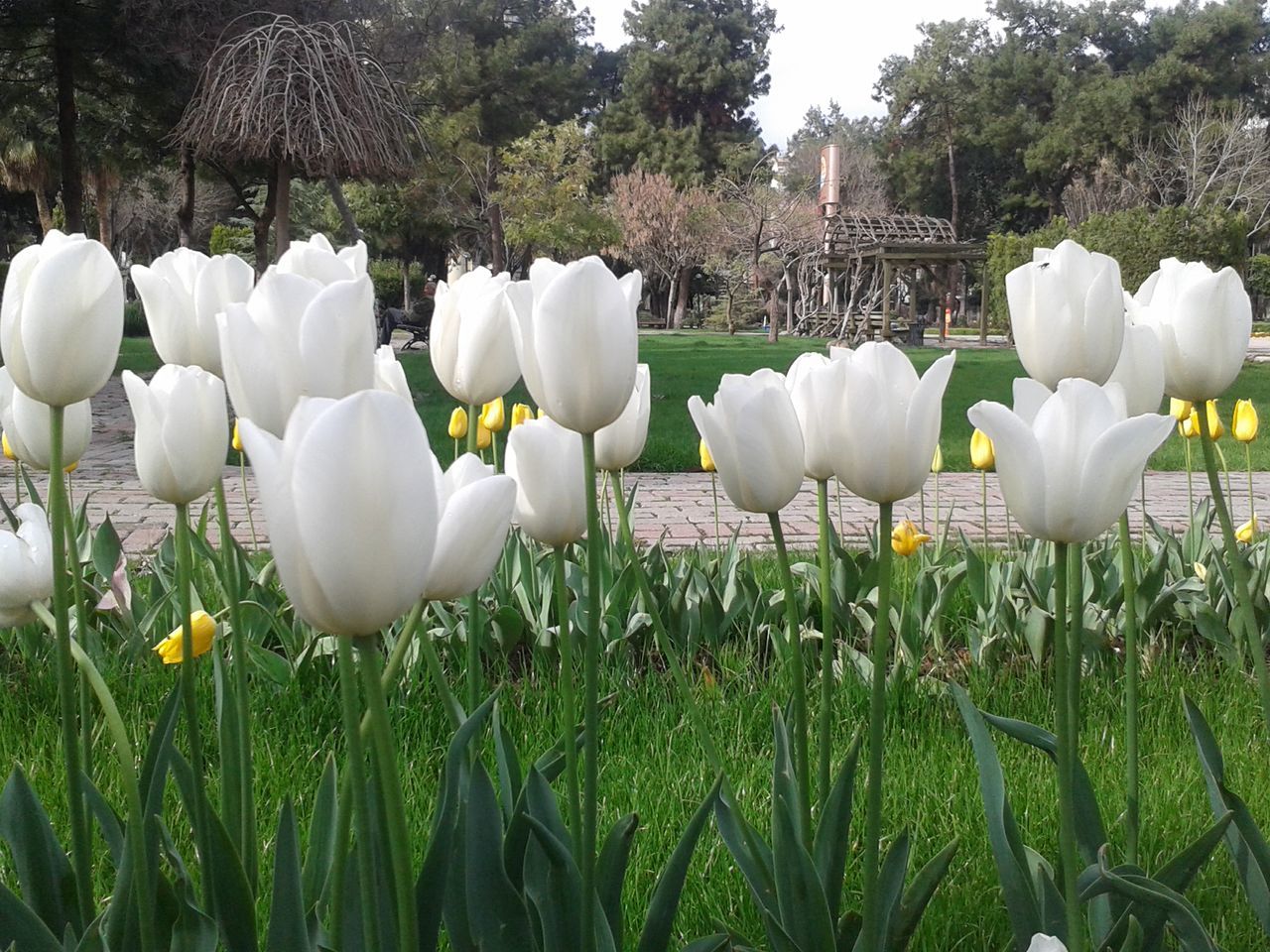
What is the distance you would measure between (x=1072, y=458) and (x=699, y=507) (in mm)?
4907

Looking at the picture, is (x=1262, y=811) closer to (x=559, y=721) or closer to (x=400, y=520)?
(x=559, y=721)

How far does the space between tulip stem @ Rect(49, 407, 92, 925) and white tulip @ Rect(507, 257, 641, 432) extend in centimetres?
38

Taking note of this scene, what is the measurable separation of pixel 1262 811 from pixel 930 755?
0.52 metres

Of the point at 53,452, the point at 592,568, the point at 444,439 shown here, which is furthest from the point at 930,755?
the point at 444,439

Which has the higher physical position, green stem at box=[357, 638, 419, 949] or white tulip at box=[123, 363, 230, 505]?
white tulip at box=[123, 363, 230, 505]

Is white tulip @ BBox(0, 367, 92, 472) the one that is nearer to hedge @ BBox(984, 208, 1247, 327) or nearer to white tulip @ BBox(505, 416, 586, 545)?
white tulip @ BBox(505, 416, 586, 545)

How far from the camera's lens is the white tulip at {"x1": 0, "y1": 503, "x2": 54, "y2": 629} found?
3.47 feet

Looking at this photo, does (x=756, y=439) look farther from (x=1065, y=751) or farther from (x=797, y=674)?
(x=1065, y=751)

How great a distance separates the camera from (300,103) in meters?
8.64

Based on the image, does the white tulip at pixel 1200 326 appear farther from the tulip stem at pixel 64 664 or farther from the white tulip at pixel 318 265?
the tulip stem at pixel 64 664

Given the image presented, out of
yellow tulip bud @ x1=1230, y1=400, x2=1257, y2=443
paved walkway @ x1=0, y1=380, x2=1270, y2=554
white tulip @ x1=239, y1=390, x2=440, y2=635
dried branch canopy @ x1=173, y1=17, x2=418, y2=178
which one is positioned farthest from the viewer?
dried branch canopy @ x1=173, y1=17, x2=418, y2=178

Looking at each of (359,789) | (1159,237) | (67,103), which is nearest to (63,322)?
(359,789)

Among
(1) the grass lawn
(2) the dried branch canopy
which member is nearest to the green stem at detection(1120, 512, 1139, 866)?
(1) the grass lawn

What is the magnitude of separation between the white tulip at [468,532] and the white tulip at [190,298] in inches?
15.7
